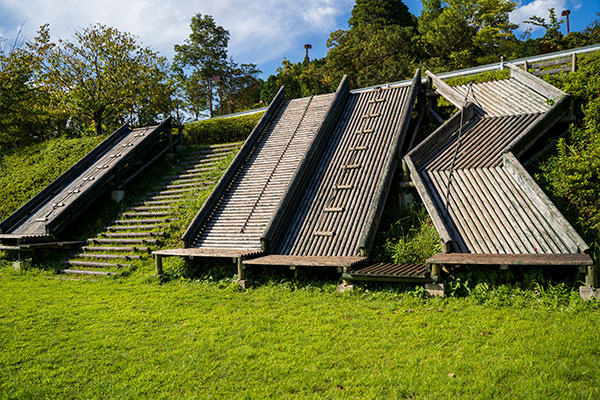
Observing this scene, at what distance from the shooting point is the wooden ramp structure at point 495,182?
6.63 meters

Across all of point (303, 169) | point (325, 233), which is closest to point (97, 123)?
point (303, 169)

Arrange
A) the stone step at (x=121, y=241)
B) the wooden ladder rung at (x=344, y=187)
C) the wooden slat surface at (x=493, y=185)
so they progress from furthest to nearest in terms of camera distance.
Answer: the stone step at (x=121, y=241) < the wooden ladder rung at (x=344, y=187) < the wooden slat surface at (x=493, y=185)

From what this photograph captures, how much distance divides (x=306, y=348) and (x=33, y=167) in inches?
742

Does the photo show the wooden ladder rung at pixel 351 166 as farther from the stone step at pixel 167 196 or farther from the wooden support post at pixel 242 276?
the stone step at pixel 167 196

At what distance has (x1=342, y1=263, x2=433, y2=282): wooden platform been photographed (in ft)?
21.9

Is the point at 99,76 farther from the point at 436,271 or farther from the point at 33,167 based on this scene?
the point at 436,271

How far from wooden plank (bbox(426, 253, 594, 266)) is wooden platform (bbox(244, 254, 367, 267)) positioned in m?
1.44

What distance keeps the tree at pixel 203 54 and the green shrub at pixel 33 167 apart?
2326 centimetres

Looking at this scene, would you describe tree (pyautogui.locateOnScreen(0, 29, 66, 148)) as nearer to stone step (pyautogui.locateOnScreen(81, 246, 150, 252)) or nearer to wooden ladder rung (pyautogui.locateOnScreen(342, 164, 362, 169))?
stone step (pyautogui.locateOnScreen(81, 246, 150, 252))

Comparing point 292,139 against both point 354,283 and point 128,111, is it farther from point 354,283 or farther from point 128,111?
point 128,111

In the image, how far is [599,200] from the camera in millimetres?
7785

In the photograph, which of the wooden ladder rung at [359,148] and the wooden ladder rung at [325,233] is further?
the wooden ladder rung at [359,148]

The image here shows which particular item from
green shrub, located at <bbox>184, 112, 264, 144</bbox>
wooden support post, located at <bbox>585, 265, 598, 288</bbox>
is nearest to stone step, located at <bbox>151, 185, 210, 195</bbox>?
green shrub, located at <bbox>184, 112, 264, 144</bbox>

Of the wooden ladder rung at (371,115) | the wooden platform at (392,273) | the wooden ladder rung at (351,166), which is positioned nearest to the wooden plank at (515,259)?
the wooden platform at (392,273)
